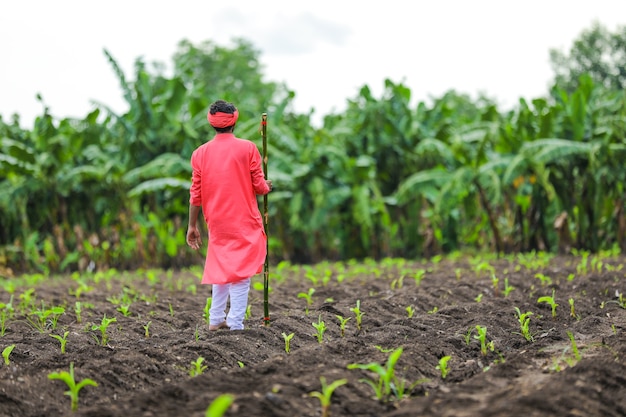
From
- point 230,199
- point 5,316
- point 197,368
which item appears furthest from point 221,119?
point 5,316

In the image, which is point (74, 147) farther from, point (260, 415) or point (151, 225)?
point (260, 415)

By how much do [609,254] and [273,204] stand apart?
5.51 m

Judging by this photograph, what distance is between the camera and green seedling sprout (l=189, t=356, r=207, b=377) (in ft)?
13.1

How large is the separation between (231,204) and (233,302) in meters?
0.71

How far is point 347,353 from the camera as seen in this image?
4262 mm

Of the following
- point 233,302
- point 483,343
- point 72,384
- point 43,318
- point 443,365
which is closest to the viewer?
point 72,384

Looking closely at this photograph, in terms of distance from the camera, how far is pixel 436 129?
12805mm

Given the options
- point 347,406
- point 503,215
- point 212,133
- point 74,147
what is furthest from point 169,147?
point 347,406

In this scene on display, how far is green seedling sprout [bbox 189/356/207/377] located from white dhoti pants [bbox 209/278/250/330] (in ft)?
3.16

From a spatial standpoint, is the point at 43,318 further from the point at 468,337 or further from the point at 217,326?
the point at 468,337

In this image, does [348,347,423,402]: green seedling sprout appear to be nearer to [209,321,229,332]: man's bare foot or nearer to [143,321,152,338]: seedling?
[209,321,229,332]: man's bare foot

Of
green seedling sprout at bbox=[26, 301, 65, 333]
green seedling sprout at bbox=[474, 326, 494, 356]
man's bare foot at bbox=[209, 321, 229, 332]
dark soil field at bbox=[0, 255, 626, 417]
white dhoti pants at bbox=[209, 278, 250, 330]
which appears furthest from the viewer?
green seedling sprout at bbox=[26, 301, 65, 333]

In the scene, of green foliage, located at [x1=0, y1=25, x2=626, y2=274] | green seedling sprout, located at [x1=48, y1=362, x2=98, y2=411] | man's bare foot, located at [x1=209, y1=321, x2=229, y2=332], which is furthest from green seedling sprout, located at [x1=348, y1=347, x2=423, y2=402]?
green foliage, located at [x1=0, y1=25, x2=626, y2=274]

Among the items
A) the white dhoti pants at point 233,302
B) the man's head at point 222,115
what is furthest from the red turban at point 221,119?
the white dhoti pants at point 233,302
